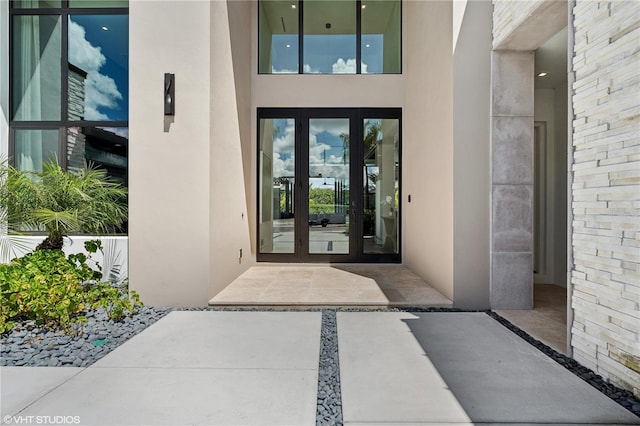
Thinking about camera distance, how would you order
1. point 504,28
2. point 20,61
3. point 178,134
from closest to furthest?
1. point 504,28
2. point 178,134
3. point 20,61

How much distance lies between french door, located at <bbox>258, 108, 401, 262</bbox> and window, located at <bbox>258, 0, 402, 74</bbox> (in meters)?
0.83

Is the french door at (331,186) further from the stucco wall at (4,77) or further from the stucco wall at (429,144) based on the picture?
the stucco wall at (4,77)

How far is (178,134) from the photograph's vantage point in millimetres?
3615

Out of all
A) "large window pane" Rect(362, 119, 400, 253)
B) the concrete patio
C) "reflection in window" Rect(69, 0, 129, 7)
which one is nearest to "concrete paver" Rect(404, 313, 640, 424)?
the concrete patio

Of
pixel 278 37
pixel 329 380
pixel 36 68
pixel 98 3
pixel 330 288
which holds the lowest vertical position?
pixel 329 380

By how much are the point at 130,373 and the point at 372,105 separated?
16.8 ft

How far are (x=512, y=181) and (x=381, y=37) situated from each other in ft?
12.6

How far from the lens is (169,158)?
363cm

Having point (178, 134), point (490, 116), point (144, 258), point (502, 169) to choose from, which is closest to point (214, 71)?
point (178, 134)

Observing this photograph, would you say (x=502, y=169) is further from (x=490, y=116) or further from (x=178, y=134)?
(x=178, y=134)

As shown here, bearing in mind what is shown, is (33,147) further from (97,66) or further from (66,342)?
(66,342)

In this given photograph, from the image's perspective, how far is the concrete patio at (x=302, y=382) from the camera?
176cm

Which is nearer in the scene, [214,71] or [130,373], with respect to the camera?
[130,373]

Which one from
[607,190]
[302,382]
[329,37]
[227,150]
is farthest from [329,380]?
[329,37]
